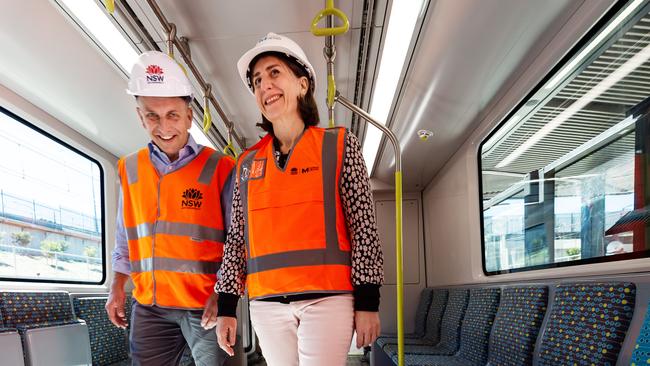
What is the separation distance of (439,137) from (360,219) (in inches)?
130

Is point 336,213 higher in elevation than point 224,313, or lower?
higher

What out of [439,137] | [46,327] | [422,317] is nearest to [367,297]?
[46,327]

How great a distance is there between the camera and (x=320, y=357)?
1227mm

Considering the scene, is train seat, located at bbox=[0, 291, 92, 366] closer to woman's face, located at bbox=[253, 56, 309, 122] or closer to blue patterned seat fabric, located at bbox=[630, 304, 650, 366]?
woman's face, located at bbox=[253, 56, 309, 122]

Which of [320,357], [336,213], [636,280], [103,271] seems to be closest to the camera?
[320,357]

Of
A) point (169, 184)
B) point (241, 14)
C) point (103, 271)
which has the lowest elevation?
point (103, 271)

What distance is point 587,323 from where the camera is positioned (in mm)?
1833

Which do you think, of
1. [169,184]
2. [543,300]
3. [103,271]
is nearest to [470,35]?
[543,300]

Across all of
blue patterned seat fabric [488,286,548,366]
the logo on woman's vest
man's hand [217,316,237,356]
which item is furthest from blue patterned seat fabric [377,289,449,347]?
the logo on woman's vest

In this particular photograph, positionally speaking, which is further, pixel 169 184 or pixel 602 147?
pixel 602 147

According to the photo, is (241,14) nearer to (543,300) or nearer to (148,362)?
(148,362)

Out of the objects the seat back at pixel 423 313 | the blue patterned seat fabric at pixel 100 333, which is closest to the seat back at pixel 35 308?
the blue patterned seat fabric at pixel 100 333

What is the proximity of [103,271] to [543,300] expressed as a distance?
13.4 ft

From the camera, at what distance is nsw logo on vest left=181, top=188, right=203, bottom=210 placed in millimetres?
1767
